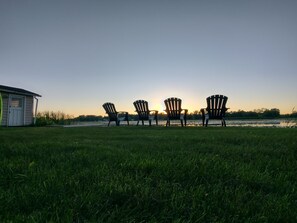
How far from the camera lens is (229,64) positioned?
1466 cm

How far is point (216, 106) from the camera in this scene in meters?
11.2

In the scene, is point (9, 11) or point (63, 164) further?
point (9, 11)

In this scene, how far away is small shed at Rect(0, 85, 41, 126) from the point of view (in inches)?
669

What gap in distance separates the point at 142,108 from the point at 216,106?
367cm

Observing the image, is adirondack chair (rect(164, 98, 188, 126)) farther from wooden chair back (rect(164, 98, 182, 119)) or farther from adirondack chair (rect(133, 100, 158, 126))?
adirondack chair (rect(133, 100, 158, 126))

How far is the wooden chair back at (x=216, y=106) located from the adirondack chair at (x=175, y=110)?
3.46 feet

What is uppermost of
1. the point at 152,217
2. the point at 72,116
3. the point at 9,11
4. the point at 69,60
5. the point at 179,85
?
the point at 9,11

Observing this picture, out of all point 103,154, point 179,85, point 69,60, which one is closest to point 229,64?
point 179,85

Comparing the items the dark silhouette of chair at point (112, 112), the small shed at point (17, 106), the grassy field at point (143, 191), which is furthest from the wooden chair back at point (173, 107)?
the small shed at point (17, 106)

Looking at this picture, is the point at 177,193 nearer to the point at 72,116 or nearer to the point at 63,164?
the point at 63,164

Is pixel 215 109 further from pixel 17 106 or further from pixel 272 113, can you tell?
pixel 17 106

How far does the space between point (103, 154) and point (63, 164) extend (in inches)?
21.9

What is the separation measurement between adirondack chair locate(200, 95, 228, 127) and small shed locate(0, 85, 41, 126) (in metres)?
12.3

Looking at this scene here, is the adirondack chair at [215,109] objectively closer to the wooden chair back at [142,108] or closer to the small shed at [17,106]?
the wooden chair back at [142,108]
